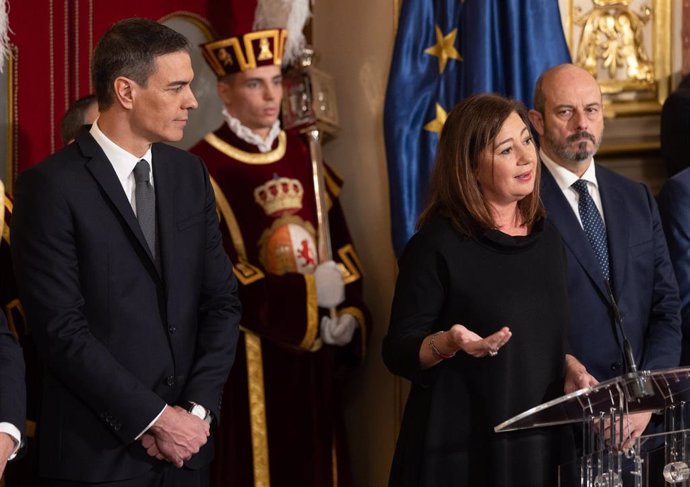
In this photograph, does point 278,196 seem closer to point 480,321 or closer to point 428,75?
point 428,75

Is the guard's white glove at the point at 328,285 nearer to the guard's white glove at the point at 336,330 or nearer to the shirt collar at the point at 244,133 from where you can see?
the guard's white glove at the point at 336,330

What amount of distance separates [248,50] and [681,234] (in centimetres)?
160

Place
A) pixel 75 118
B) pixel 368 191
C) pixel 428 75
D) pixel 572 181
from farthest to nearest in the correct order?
pixel 368 191
pixel 428 75
pixel 75 118
pixel 572 181

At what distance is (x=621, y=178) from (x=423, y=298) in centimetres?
102

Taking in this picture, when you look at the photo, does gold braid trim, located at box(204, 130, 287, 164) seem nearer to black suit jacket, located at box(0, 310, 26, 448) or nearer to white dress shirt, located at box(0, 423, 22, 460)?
black suit jacket, located at box(0, 310, 26, 448)

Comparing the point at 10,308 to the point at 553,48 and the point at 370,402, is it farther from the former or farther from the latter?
the point at 553,48

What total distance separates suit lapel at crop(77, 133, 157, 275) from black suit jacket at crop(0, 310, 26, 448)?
0.48 metres

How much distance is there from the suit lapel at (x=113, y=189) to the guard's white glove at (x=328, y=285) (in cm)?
140

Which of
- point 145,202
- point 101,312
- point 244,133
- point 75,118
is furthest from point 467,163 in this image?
point 244,133

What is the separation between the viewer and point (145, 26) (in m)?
3.09

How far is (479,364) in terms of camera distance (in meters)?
2.89

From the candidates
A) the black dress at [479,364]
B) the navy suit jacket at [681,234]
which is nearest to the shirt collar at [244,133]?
the navy suit jacket at [681,234]

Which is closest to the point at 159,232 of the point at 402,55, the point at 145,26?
the point at 145,26

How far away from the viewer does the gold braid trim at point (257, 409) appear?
14.1 feet
